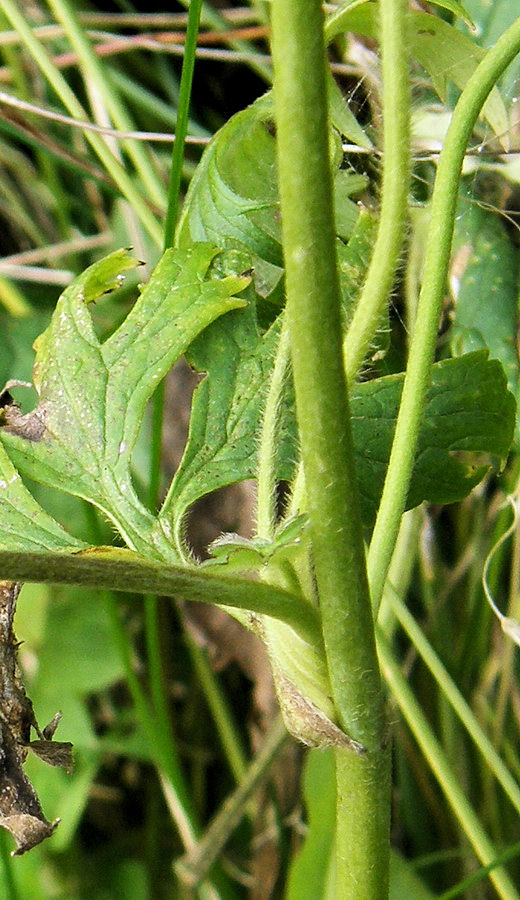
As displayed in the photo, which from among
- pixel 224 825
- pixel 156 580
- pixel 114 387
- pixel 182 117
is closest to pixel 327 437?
pixel 156 580

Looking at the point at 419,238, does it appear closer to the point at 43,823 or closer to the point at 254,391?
the point at 254,391

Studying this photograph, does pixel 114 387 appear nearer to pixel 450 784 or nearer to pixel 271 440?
pixel 271 440

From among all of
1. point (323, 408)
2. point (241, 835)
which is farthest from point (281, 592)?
point (241, 835)

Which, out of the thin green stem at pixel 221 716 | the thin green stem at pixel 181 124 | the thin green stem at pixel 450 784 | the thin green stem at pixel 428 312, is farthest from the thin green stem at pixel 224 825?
the thin green stem at pixel 428 312

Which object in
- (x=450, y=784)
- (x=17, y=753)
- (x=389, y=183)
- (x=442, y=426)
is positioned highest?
(x=389, y=183)

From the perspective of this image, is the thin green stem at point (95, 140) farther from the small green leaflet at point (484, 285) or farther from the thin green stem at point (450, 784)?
the thin green stem at point (450, 784)

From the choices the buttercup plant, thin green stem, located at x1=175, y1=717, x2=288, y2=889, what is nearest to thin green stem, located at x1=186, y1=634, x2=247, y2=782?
thin green stem, located at x1=175, y1=717, x2=288, y2=889
